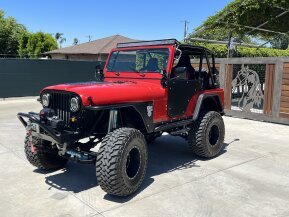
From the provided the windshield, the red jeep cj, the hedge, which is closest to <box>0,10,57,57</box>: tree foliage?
the hedge

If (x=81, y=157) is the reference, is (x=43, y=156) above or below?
below

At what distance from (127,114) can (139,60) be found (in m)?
1.11

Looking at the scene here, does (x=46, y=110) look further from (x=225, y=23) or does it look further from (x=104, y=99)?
(x=225, y=23)

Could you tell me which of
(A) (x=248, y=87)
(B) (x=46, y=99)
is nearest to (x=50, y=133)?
(B) (x=46, y=99)

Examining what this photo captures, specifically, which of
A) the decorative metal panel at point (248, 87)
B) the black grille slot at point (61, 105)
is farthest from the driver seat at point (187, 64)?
the decorative metal panel at point (248, 87)

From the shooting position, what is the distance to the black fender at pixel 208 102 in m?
5.46

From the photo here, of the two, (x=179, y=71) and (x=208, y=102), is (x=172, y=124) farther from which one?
(x=208, y=102)

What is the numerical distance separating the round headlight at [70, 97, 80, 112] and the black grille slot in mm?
139

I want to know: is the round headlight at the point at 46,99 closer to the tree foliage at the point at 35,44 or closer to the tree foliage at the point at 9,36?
the tree foliage at the point at 9,36

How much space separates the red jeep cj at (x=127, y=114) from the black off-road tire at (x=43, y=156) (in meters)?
0.01

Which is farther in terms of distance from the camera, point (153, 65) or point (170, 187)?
point (153, 65)

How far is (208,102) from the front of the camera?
610cm

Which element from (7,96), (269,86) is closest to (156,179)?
(269,86)

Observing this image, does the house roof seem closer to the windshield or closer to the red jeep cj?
the windshield
